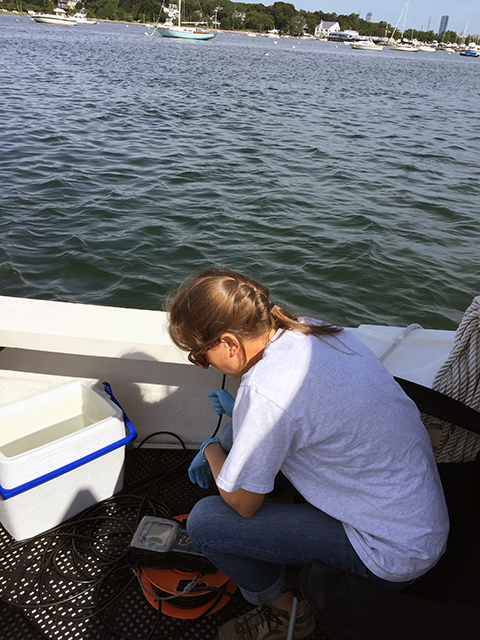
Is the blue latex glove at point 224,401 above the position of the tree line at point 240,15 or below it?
below

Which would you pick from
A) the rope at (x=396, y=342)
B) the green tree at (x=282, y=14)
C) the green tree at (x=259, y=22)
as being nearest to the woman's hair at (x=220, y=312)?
the rope at (x=396, y=342)

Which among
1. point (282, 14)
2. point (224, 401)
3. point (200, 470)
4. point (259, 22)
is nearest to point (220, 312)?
point (224, 401)

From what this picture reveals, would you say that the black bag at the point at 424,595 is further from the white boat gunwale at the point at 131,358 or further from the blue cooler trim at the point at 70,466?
the blue cooler trim at the point at 70,466

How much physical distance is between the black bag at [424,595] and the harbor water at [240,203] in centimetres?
85

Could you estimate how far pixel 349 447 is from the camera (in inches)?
45.6

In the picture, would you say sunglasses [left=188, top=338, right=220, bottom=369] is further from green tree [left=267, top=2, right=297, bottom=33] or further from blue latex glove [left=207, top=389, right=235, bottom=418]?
green tree [left=267, top=2, right=297, bottom=33]

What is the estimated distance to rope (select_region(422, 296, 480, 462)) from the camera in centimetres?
140

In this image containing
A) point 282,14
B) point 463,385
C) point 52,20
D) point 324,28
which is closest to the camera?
point 463,385

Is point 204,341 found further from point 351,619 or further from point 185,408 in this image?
point 185,408

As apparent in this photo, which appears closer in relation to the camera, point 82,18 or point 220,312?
point 220,312

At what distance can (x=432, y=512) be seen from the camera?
3.84ft

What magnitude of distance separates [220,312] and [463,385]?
731mm

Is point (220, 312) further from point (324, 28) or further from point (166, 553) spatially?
point (324, 28)

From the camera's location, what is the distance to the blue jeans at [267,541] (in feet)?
4.07
